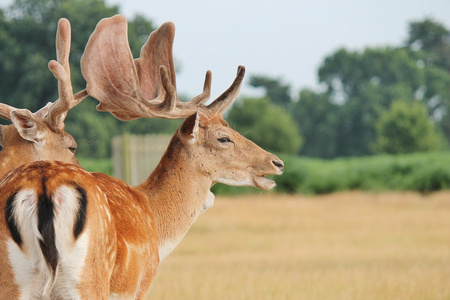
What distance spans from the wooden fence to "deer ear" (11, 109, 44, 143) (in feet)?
59.3

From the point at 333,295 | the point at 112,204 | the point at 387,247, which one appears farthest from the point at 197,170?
the point at 387,247

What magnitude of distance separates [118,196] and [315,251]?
1098 centimetres

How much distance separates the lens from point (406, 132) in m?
56.9

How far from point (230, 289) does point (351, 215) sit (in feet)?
46.6

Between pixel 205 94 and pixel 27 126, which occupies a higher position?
pixel 205 94

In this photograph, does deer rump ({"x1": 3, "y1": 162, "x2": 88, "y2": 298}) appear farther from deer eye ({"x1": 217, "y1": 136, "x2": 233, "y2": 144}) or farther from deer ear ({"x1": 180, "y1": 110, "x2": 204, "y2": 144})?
deer eye ({"x1": 217, "y1": 136, "x2": 233, "y2": 144})

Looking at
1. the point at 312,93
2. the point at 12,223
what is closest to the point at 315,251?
the point at 12,223

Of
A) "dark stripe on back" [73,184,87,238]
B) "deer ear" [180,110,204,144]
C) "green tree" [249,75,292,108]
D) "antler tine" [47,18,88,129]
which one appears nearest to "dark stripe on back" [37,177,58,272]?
"dark stripe on back" [73,184,87,238]

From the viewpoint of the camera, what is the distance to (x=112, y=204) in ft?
16.3

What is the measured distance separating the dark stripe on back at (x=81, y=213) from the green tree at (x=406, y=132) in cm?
5386

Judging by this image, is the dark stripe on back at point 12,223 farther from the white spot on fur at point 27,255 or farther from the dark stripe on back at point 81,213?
the dark stripe on back at point 81,213

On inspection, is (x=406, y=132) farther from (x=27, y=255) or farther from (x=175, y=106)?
(x=27, y=255)

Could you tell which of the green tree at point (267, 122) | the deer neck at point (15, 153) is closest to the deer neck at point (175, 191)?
the deer neck at point (15, 153)

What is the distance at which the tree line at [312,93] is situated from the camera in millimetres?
45062
